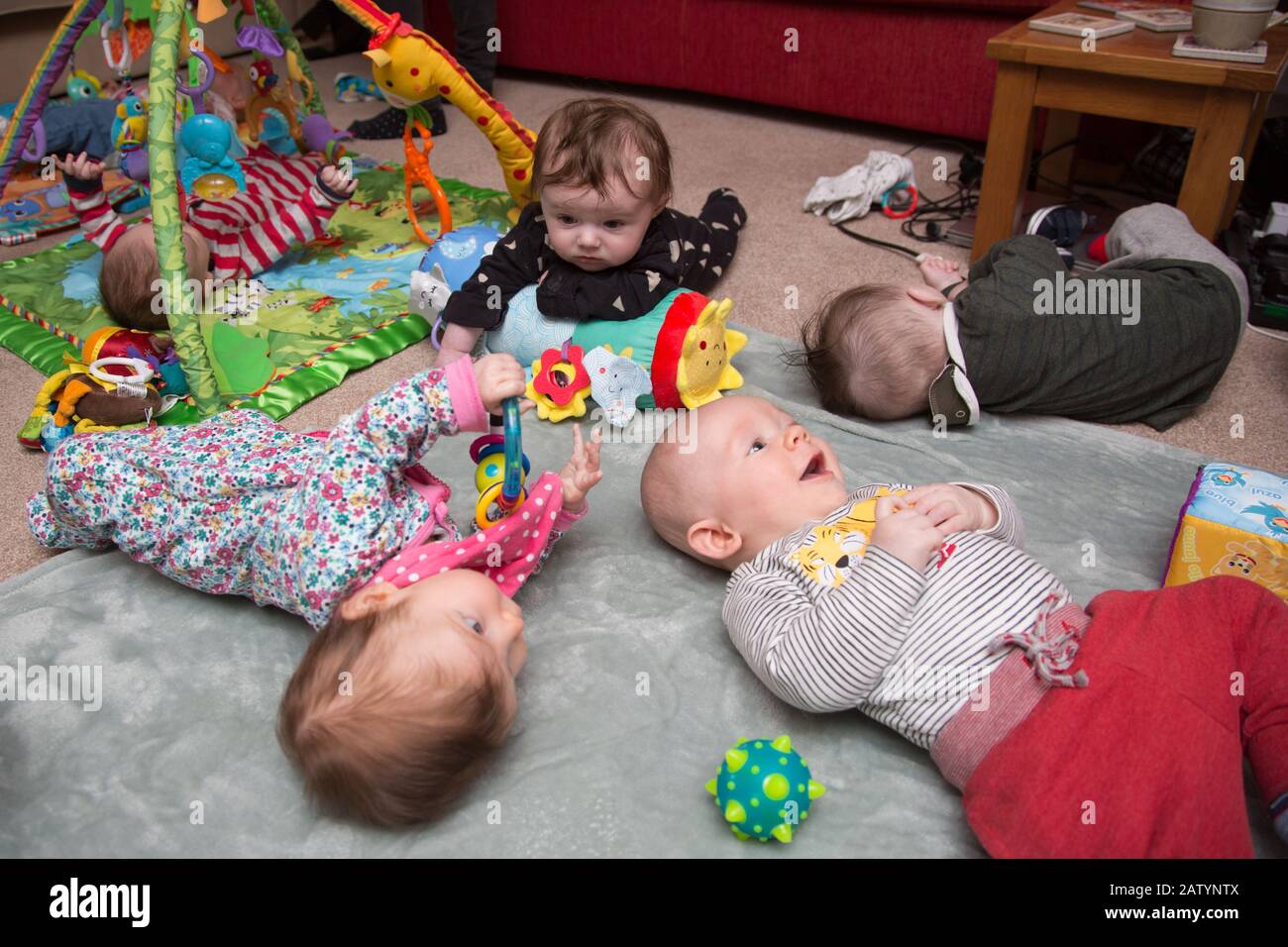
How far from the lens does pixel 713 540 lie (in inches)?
46.4

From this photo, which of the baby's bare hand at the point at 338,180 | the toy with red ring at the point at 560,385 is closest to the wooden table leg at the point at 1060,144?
the toy with red ring at the point at 560,385

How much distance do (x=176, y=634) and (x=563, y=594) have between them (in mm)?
479

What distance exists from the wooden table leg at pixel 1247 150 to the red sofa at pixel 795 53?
65cm

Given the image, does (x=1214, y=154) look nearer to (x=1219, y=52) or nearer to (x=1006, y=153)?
(x=1219, y=52)

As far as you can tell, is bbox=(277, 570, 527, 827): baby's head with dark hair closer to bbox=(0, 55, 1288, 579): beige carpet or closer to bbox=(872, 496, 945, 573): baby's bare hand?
bbox=(872, 496, 945, 573): baby's bare hand

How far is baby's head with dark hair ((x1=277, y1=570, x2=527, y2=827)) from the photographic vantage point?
2.83ft

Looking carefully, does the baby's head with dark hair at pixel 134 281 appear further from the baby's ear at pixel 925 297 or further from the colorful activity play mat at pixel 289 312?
the baby's ear at pixel 925 297

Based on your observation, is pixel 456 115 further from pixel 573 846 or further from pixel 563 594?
pixel 573 846

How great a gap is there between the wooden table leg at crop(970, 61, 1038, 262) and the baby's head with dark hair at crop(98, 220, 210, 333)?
5.19 ft

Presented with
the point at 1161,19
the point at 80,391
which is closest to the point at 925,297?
the point at 1161,19

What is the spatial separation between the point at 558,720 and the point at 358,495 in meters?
0.34

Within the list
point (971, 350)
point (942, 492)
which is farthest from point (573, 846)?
point (971, 350)

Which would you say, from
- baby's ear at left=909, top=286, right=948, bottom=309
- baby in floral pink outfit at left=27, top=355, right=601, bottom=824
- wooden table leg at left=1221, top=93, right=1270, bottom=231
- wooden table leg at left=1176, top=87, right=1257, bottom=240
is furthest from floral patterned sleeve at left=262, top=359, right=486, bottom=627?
wooden table leg at left=1221, top=93, right=1270, bottom=231
